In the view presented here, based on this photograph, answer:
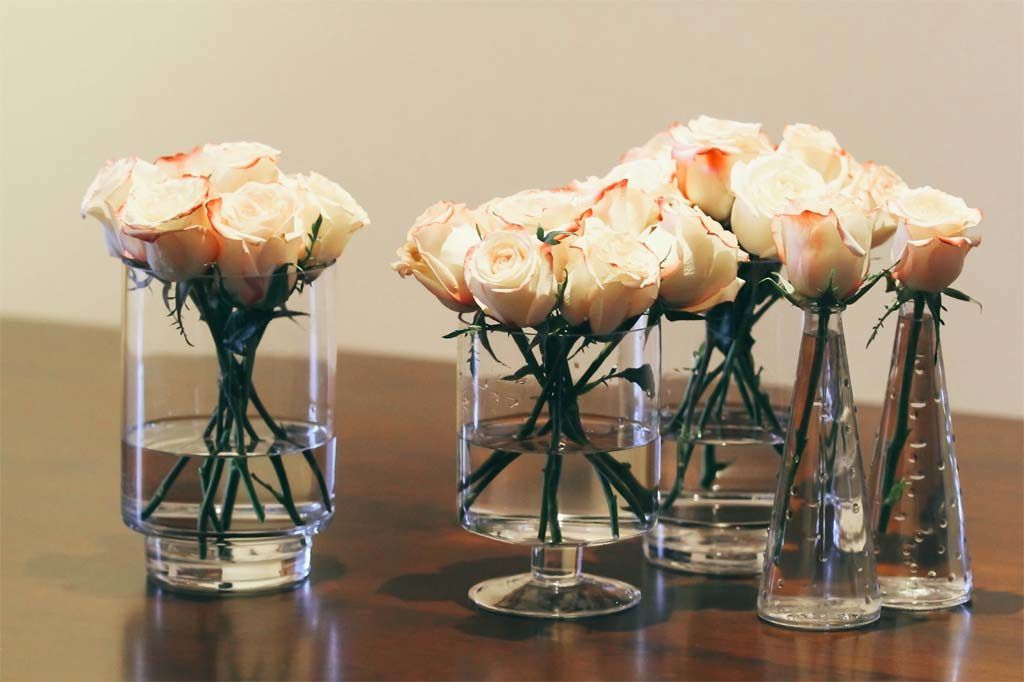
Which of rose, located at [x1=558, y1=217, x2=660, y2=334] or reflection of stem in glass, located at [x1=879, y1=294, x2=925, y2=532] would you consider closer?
rose, located at [x1=558, y1=217, x2=660, y2=334]

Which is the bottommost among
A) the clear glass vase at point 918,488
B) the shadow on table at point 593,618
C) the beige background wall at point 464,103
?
the shadow on table at point 593,618

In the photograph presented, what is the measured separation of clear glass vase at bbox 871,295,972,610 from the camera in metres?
1.07

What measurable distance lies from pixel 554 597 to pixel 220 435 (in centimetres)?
27

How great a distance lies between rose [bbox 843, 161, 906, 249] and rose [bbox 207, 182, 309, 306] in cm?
41

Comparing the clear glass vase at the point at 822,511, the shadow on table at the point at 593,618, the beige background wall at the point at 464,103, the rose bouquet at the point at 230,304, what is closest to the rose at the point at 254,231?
the rose bouquet at the point at 230,304

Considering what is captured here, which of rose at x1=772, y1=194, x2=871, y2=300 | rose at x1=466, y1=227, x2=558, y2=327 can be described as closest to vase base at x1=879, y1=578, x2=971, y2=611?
rose at x1=772, y1=194, x2=871, y2=300

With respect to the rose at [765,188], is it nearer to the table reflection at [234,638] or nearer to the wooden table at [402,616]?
the wooden table at [402,616]

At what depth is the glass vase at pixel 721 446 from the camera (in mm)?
1157

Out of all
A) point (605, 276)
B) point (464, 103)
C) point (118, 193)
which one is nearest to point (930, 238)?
point (605, 276)

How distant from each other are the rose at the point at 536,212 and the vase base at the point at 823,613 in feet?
0.97

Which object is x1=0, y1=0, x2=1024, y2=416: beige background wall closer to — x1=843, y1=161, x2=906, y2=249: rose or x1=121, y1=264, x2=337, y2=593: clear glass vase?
x1=843, y1=161, x2=906, y2=249: rose

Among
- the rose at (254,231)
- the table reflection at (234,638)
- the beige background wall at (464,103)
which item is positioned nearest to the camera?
the table reflection at (234,638)

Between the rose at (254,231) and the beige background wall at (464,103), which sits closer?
the rose at (254,231)

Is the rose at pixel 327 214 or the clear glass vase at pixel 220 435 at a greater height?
the rose at pixel 327 214
